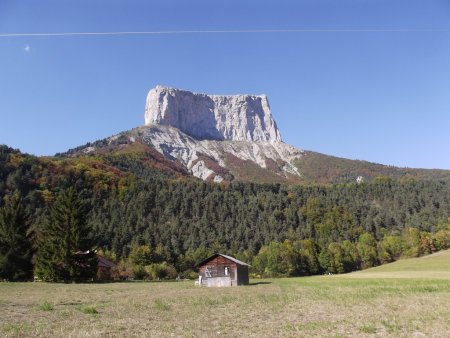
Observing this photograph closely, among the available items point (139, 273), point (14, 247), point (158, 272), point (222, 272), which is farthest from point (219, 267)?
point (158, 272)

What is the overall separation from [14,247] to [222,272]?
1083 inches

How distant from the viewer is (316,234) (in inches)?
5925

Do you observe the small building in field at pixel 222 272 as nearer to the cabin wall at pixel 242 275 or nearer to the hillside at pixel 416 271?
the cabin wall at pixel 242 275

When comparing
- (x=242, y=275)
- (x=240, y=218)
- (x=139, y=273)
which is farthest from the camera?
(x=240, y=218)

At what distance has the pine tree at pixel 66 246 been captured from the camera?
4725 centimetres

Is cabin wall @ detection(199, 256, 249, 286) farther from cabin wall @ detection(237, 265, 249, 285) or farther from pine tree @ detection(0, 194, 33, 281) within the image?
pine tree @ detection(0, 194, 33, 281)

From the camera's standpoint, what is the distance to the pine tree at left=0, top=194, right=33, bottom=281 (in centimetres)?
4694

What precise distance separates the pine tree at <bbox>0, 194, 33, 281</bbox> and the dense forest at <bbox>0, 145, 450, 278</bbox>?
1701 inches

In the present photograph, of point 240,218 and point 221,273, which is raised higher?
point 240,218

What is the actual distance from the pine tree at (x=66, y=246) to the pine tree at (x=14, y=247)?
147 centimetres

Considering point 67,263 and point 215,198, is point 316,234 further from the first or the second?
point 67,263

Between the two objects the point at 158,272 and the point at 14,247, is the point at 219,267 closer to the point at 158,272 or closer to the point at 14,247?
the point at 14,247

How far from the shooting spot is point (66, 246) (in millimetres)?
47312

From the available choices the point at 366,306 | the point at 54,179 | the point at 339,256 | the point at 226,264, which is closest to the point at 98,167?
the point at 54,179
